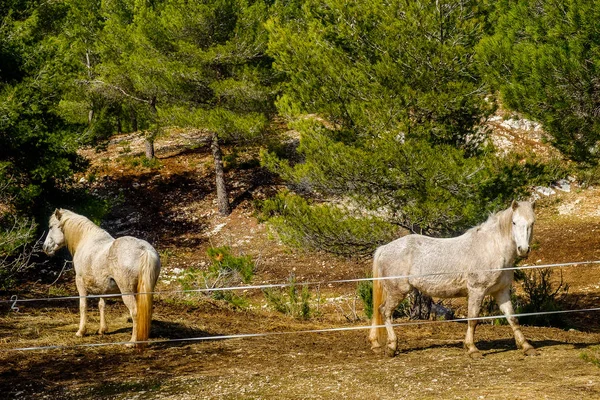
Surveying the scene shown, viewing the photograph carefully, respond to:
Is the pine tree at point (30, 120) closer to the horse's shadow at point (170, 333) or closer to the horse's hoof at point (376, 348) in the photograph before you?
the horse's shadow at point (170, 333)

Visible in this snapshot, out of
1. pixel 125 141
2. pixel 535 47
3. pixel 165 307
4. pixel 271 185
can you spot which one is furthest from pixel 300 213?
pixel 125 141

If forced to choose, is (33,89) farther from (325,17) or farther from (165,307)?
(325,17)

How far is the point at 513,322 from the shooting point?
8242mm

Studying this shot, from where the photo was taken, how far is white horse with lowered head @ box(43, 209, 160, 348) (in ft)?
28.9

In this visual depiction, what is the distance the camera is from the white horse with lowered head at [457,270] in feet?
26.7

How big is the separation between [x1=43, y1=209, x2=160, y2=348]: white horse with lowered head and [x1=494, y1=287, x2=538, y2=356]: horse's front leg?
466cm

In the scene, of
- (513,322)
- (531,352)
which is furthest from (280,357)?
(531,352)

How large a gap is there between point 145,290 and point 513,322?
4.90m

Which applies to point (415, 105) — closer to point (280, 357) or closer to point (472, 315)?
point (472, 315)

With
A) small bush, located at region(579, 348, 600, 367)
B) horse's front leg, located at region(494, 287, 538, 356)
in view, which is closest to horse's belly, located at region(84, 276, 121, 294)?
horse's front leg, located at region(494, 287, 538, 356)

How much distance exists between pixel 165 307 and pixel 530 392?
27.6 feet

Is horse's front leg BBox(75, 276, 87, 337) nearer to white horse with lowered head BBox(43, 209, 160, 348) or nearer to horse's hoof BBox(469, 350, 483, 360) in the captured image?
white horse with lowered head BBox(43, 209, 160, 348)

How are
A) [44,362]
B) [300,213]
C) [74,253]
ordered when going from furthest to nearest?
[300,213] < [74,253] < [44,362]

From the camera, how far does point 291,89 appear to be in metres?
12.5
